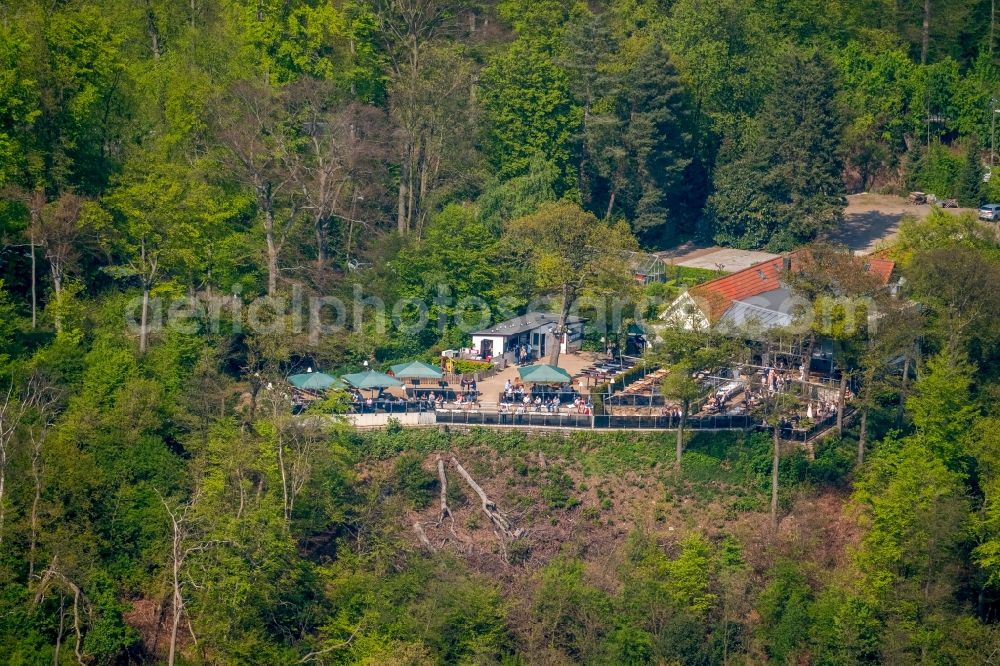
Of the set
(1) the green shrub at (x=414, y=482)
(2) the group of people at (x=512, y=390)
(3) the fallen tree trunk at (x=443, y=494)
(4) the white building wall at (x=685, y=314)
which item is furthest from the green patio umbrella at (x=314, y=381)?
(4) the white building wall at (x=685, y=314)

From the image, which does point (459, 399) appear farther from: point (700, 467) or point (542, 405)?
point (700, 467)

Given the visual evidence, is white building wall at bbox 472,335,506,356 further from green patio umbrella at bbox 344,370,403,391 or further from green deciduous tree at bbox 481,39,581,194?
green deciduous tree at bbox 481,39,581,194

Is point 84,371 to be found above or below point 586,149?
below

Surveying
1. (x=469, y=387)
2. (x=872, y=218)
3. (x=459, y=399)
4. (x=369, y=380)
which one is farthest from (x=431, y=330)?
(x=872, y=218)

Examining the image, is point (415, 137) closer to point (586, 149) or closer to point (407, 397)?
point (586, 149)

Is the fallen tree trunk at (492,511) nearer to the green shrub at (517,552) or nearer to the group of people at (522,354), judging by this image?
the green shrub at (517,552)

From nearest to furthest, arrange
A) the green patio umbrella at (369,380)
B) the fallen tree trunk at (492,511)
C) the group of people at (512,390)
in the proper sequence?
the fallen tree trunk at (492,511)
the green patio umbrella at (369,380)
the group of people at (512,390)

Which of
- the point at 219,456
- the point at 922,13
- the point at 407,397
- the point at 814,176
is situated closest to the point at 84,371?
the point at 219,456

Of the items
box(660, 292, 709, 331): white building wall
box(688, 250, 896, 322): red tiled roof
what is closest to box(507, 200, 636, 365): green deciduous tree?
box(660, 292, 709, 331): white building wall
